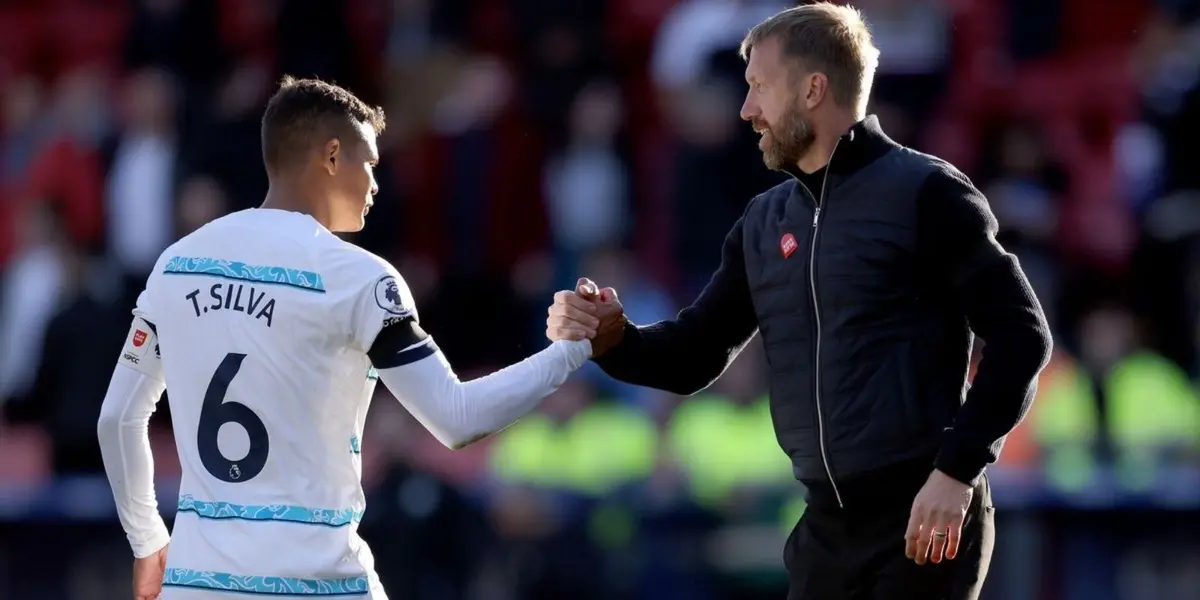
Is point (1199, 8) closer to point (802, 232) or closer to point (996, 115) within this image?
point (996, 115)

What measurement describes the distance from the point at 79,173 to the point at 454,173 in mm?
2471

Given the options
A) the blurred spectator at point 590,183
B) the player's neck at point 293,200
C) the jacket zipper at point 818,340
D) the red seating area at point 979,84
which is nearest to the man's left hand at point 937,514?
the jacket zipper at point 818,340

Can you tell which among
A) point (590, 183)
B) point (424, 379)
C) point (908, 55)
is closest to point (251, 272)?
point (424, 379)

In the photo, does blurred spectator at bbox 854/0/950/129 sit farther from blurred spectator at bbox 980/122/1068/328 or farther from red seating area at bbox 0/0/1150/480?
blurred spectator at bbox 980/122/1068/328

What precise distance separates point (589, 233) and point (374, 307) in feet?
24.0

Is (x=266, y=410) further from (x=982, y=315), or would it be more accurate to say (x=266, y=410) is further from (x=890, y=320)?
(x=982, y=315)

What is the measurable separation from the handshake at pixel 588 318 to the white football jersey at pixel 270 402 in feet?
2.51

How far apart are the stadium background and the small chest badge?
4608 mm

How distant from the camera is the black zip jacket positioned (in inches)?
183

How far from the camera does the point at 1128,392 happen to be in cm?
1015

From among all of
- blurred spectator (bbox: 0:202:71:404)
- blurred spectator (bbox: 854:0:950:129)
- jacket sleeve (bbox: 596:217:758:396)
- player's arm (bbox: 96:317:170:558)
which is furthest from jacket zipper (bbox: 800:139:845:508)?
blurred spectator (bbox: 0:202:71:404)

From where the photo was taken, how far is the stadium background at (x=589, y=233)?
9586mm

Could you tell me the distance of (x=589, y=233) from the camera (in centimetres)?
1172

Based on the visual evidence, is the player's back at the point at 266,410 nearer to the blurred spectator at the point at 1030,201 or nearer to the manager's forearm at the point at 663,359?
the manager's forearm at the point at 663,359
